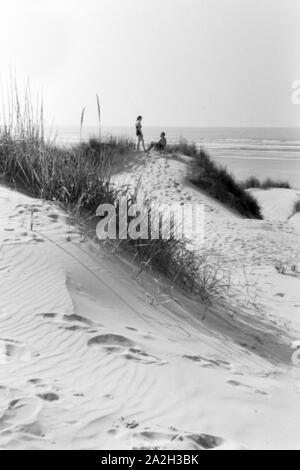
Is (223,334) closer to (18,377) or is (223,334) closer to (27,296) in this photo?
(27,296)

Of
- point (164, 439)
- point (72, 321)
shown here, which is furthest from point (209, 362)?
point (164, 439)

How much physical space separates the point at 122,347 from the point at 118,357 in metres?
0.17

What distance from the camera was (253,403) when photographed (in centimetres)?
370

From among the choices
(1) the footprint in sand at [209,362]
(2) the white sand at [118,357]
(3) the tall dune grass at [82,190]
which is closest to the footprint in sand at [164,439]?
(2) the white sand at [118,357]

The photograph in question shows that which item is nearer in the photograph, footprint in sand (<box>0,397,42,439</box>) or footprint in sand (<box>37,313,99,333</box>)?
footprint in sand (<box>0,397,42,439</box>)

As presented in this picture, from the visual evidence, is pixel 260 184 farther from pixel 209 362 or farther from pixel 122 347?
pixel 122 347

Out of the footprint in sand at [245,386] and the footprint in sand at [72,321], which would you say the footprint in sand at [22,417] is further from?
the footprint in sand at [245,386]

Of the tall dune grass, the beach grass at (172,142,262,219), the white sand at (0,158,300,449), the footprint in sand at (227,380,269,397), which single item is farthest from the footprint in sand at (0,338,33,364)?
the beach grass at (172,142,262,219)

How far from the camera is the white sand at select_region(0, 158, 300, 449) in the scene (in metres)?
3.13

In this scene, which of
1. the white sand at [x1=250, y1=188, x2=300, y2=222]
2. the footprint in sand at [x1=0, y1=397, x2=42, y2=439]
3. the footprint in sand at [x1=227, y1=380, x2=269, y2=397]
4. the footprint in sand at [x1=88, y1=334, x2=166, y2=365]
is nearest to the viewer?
the footprint in sand at [x1=0, y1=397, x2=42, y2=439]

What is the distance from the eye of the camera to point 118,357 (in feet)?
13.2

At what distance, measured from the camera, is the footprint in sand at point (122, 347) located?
13.4ft

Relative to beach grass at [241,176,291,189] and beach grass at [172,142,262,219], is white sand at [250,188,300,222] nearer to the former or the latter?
beach grass at [172,142,262,219]
